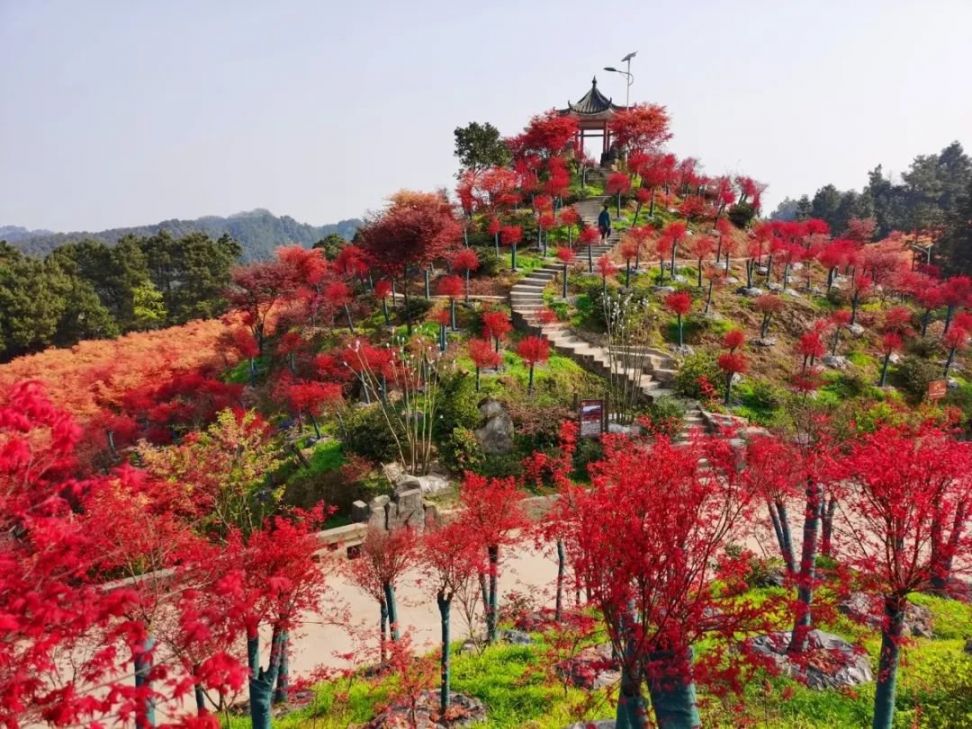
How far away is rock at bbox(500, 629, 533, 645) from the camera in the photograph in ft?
32.7

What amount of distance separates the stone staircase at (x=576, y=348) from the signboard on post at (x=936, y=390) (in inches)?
308

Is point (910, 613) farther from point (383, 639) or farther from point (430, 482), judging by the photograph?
point (430, 482)

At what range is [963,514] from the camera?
6598mm

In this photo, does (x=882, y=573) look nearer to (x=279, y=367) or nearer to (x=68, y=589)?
(x=68, y=589)

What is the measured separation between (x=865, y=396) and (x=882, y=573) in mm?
14388

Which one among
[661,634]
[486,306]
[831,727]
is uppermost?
[486,306]

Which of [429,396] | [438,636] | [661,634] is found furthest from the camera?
[429,396]

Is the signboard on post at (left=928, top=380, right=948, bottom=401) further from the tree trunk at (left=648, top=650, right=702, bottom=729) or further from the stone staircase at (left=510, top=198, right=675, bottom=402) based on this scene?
the tree trunk at (left=648, top=650, right=702, bottom=729)

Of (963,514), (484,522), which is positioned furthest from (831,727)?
(484,522)

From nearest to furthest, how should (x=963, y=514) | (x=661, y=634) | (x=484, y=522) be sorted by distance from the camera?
(x=661, y=634)
(x=963, y=514)
(x=484, y=522)

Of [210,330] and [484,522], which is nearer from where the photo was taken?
[484,522]

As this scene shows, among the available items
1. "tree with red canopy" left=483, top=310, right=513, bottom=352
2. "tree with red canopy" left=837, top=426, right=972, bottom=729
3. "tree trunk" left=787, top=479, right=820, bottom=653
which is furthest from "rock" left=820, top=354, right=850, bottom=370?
"tree with red canopy" left=837, top=426, right=972, bottom=729

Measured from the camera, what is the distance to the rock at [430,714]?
301 inches

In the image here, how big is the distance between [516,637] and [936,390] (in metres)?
16.0
